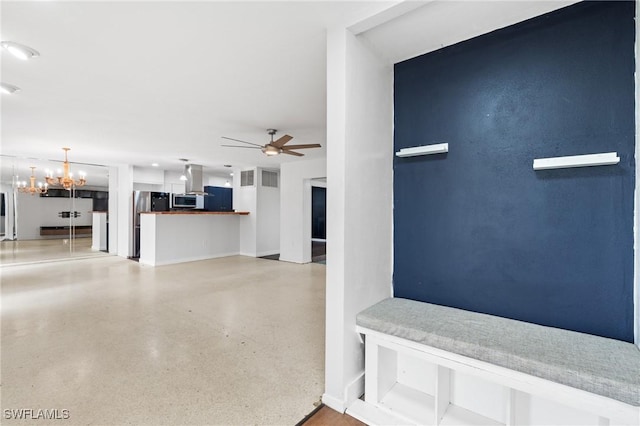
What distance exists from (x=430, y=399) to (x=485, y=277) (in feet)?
2.75

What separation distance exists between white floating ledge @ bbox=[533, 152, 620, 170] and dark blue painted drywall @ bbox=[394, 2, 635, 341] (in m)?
0.06

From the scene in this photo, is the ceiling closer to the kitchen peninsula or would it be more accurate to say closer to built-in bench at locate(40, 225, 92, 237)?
the kitchen peninsula

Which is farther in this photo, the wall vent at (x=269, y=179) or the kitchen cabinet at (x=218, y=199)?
the kitchen cabinet at (x=218, y=199)

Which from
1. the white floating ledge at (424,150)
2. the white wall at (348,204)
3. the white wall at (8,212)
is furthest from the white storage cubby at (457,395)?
the white wall at (8,212)

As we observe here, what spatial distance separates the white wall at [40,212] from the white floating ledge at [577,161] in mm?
10350

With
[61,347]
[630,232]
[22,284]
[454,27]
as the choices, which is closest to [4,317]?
[61,347]

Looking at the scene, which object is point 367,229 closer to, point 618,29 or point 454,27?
point 454,27

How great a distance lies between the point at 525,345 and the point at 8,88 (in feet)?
14.8

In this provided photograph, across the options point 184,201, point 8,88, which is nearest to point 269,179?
point 184,201

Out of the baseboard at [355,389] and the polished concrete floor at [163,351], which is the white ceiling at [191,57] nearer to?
the baseboard at [355,389]

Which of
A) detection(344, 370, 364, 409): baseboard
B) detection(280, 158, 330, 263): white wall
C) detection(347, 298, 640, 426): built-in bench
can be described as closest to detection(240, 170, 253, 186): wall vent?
detection(280, 158, 330, 263): white wall

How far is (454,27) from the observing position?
182cm

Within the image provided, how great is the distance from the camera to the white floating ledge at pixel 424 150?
6.37ft

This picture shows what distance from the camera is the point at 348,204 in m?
1.83
